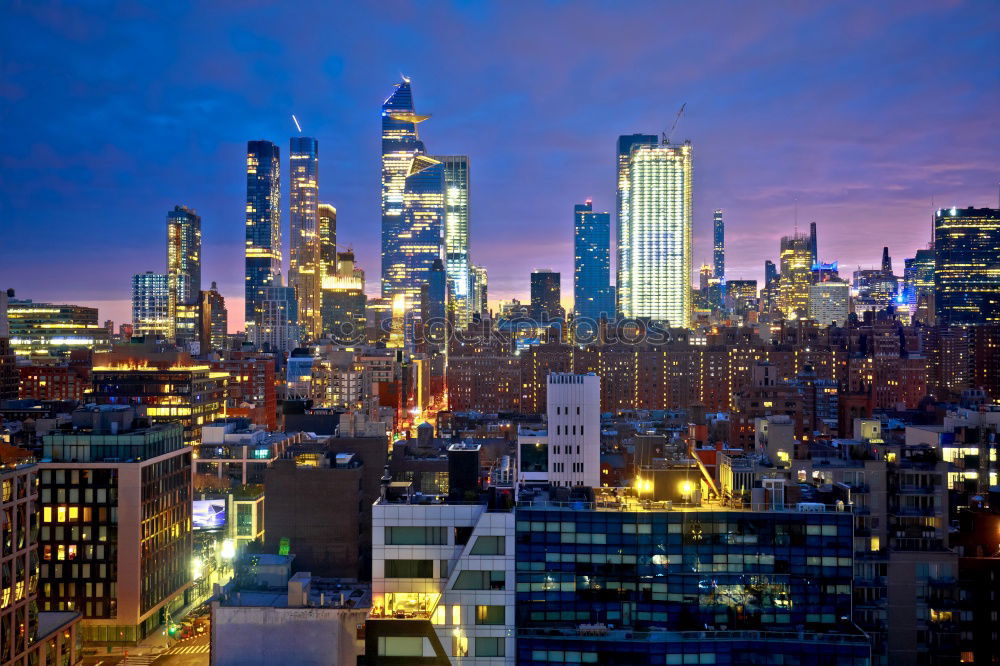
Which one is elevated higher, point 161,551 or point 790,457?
Answer: point 790,457

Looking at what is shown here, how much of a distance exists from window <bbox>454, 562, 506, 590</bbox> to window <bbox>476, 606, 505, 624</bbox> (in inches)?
36.1

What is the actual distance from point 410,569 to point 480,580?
137 inches

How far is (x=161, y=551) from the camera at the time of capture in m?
88.9

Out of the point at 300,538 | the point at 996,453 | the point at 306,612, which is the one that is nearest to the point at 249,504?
the point at 300,538

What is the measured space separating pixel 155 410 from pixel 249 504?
83.6 metres

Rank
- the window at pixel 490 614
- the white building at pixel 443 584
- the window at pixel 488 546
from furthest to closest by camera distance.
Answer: the window at pixel 488 546 → the window at pixel 490 614 → the white building at pixel 443 584

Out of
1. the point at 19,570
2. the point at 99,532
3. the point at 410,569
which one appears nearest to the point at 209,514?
the point at 99,532

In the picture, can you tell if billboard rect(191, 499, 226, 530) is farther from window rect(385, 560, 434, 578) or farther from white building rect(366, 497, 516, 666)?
window rect(385, 560, 434, 578)

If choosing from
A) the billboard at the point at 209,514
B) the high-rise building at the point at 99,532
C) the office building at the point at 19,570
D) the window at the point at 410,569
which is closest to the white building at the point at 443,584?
the window at the point at 410,569

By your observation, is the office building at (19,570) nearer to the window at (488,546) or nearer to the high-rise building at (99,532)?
the high-rise building at (99,532)

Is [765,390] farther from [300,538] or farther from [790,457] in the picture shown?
[300,538]

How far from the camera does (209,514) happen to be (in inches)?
4210

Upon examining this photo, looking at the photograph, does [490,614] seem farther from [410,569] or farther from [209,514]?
[209,514]

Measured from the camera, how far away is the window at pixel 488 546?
4353cm
